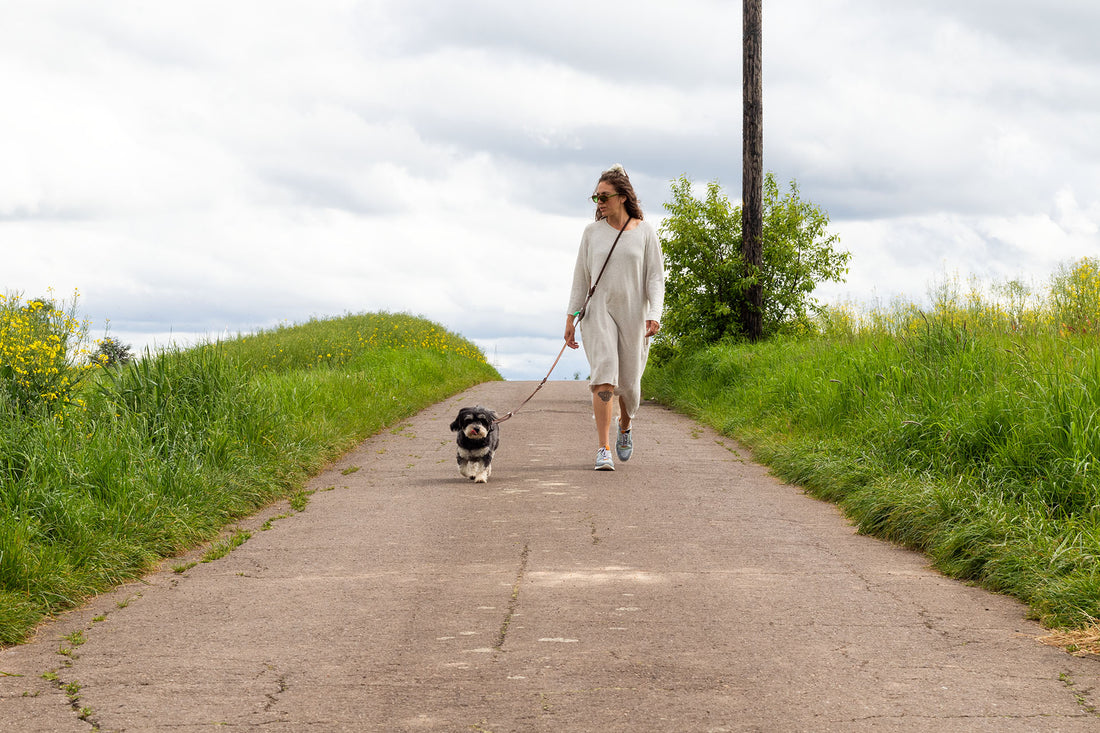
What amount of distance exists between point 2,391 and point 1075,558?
747 centimetres

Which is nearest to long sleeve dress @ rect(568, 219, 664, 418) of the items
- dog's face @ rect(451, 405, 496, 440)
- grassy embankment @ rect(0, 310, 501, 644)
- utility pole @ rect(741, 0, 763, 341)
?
dog's face @ rect(451, 405, 496, 440)

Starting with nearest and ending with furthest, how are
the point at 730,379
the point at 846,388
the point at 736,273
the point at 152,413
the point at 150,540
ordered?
1. the point at 150,540
2. the point at 152,413
3. the point at 846,388
4. the point at 730,379
5. the point at 736,273

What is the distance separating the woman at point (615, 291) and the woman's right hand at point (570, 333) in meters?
0.01

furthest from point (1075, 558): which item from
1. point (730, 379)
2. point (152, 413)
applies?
point (730, 379)

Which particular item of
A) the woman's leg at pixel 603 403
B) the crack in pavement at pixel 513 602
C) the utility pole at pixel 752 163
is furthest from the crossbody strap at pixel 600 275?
the utility pole at pixel 752 163

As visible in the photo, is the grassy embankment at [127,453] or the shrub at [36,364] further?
the shrub at [36,364]

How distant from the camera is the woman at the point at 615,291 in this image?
30.1 ft

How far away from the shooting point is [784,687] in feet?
12.3

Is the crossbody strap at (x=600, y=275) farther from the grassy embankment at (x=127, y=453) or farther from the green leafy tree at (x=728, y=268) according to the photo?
the green leafy tree at (x=728, y=268)

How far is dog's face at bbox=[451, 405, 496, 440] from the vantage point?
8508mm

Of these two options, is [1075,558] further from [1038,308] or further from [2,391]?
[1038,308]

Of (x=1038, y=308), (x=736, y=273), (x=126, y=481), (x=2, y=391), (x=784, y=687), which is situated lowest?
(x=784, y=687)

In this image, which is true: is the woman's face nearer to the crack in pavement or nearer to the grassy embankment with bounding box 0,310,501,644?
the grassy embankment with bounding box 0,310,501,644

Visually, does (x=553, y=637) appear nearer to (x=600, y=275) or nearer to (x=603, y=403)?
(x=603, y=403)
